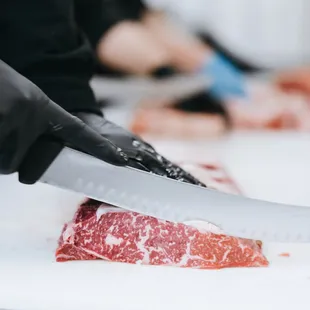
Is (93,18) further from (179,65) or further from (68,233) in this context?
(179,65)

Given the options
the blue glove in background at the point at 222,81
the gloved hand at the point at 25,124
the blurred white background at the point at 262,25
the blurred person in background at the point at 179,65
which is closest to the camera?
the gloved hand at the point at 25,124

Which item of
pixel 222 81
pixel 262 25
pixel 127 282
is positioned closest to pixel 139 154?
pixel 127 282

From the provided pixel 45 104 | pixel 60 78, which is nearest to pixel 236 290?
pixel 45 104

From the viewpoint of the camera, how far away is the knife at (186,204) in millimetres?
831

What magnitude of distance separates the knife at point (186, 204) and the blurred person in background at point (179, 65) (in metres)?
0.89

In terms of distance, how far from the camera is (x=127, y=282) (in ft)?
2.76

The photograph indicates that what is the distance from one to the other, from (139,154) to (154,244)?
0.36 feet

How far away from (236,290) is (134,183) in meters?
0.16

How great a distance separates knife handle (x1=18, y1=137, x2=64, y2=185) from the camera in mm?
788

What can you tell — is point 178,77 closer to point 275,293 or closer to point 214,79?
point 214,79

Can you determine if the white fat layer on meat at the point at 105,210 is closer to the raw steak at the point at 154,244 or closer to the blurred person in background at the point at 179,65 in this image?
the raw steak at the point at 154,244

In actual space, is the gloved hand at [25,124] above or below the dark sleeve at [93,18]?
above

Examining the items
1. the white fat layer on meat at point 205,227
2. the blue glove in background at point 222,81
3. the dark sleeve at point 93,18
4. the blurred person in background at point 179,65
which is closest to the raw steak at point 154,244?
the white fat layer on meat at point 205,227

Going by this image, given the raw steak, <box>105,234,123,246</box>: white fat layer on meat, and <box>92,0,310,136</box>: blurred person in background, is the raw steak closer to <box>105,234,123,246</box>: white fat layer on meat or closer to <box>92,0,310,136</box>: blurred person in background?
<box>105,234,123,246</box>: white fat layer on meat
